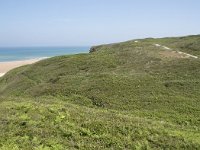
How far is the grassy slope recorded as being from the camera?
19594 mm

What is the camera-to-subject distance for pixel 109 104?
3009 cm

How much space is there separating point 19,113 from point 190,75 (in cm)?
1886

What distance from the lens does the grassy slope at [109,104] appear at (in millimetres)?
19594

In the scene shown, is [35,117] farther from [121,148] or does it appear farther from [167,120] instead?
[167,120]

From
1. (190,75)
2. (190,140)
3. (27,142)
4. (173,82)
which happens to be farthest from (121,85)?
(27,142)

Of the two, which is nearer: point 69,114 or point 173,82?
point 69,114

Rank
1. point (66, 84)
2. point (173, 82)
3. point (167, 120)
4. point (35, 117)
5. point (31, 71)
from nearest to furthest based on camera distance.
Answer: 1. point (35, 117)
2. point (167, 120)
3. point (173, 82)
4. point (66, 84)
5. point (31, 71)

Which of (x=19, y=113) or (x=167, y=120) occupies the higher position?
(x=19, y=113)

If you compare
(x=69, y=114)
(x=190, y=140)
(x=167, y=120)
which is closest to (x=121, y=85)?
(x=167, y=120)

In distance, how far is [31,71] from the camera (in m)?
52.0

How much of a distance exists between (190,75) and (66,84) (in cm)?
1196

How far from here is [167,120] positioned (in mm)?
25766

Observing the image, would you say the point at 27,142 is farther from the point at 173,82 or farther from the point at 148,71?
the point at 148,71

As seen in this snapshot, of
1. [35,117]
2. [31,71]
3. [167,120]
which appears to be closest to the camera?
[35,117]
